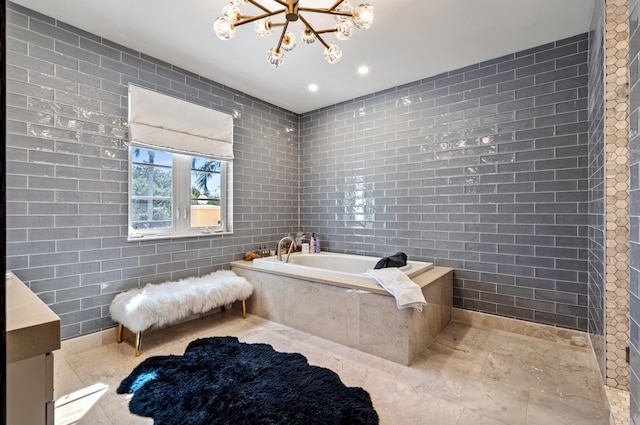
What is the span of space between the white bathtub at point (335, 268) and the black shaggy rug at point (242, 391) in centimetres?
70

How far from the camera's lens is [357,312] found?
8.26 ft

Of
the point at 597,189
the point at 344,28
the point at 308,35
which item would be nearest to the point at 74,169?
the point at 308,35

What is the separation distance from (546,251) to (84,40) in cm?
444

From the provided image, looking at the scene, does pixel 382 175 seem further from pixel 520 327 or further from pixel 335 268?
pixel 520 327

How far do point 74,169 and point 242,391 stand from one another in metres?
2.20

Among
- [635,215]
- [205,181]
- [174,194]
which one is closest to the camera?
[635,215]

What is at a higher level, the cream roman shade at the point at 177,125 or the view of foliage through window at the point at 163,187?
the cream roman shade at the point at 177,125

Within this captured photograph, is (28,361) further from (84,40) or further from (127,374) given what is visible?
(84,40)

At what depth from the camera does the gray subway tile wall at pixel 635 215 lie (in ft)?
3.29

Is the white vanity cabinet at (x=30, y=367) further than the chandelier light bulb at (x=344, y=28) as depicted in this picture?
No

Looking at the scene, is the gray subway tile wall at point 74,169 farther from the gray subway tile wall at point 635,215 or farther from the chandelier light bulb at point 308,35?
the gray subway tile wall at point 635,215

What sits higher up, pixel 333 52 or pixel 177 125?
pixel 333 52

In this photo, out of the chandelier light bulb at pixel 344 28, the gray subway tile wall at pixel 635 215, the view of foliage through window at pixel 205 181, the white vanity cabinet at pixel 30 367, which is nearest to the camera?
the white vanity cabinet at pixel 30 367

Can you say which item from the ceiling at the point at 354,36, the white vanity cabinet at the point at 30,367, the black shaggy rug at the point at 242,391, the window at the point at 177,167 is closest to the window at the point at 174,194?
the window at the point at 177,167
